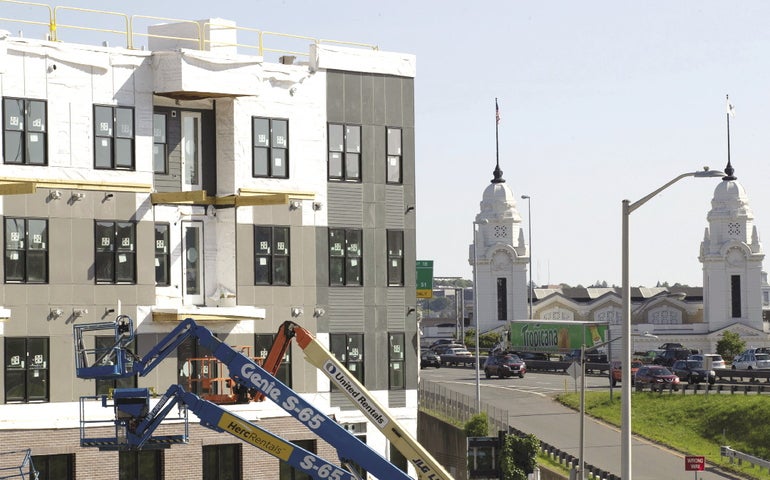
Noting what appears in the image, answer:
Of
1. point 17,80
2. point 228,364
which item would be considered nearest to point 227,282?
point 17,80

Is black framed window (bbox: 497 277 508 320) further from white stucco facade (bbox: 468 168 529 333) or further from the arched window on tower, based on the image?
the arched window on tower

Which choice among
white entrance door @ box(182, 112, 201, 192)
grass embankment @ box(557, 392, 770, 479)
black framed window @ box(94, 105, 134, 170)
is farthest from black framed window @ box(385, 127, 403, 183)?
grass embankment @ box(557, 392, 770, 479)

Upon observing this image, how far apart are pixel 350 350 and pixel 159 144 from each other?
8977 millimetres

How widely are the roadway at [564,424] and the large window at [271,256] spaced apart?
1846 centimetres

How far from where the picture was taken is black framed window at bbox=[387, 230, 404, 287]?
49.1 metres

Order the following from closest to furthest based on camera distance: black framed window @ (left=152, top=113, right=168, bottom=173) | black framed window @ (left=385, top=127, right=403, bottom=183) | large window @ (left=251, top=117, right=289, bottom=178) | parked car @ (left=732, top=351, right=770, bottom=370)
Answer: black framed window @ (left=152, top=113, right=168, bottom=173) < large window @ (left=251, top=117, right=289, bottom=178) < black framed window @ (left=385, top=127, right=403, bottom=183) < parked car @ (left=732, top=351, right=770, bottom=370)

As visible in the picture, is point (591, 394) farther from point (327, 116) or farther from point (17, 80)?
point (17, 80)

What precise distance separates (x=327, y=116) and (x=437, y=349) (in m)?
92.1

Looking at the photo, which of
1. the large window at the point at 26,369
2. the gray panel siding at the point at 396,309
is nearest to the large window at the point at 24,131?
the large window at the point at 26,369

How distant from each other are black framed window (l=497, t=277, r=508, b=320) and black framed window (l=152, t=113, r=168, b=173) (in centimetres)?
12946

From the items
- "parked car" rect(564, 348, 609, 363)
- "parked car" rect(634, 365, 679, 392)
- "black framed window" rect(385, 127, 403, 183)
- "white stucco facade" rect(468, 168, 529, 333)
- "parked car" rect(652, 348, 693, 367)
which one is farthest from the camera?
"white stucco facade" rect(468, 168, 529, 333)

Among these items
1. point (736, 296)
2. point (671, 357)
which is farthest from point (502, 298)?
point (671, 357)

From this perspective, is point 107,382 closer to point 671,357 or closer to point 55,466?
point 55,466

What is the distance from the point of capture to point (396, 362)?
49.1 metres
